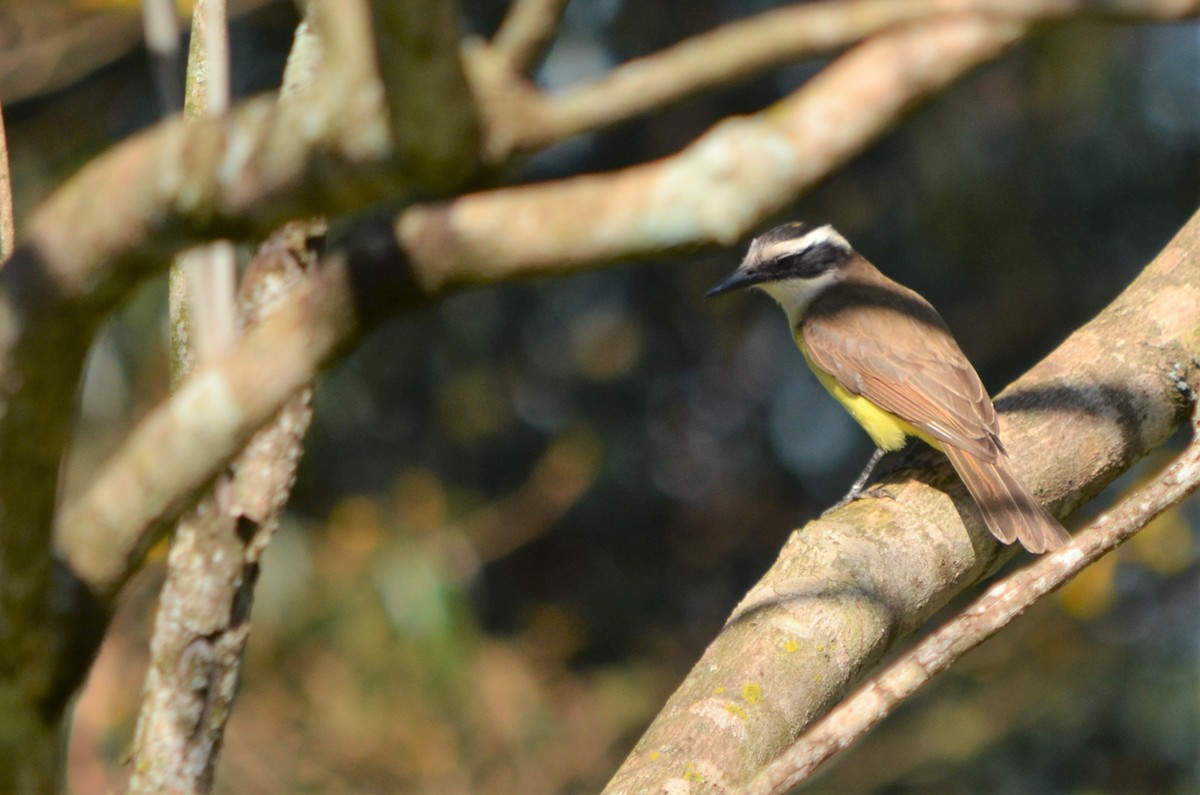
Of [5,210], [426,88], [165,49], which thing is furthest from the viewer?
[165,49]

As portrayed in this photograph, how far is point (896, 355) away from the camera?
436 centimetres

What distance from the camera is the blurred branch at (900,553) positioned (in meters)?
2.25

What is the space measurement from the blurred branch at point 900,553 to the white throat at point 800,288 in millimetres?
1290

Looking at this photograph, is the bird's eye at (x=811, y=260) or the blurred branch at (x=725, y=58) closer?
the blurred branch at (x=725, y=58)

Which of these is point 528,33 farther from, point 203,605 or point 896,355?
point 896,355

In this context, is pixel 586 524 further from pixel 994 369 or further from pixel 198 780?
pixel 198 780

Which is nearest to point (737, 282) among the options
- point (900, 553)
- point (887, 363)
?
point (887, 363)

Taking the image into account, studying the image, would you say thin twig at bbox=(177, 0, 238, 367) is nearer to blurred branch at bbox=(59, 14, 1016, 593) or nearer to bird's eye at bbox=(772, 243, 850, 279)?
blurred branch at bbox=(59, 14, 1016, 593)

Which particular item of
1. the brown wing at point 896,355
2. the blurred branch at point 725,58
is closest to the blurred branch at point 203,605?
the blurred branch at point 725,58

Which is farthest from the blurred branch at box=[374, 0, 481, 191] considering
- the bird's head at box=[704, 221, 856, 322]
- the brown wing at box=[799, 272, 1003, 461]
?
the bird's head at box=[704, 221, 856, 322]

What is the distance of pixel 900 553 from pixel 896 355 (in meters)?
1.66

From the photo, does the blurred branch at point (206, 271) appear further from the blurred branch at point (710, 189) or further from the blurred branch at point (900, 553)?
the blurred branch at point (900, 553)

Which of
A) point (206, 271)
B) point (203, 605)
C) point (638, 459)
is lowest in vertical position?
point (638, 459)

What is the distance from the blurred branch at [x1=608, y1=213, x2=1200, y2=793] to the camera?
2.25 metres
